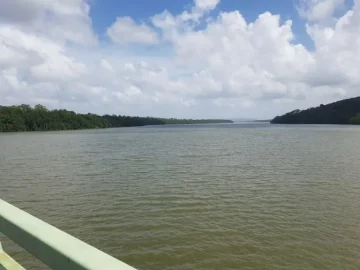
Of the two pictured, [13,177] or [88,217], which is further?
[13,177]

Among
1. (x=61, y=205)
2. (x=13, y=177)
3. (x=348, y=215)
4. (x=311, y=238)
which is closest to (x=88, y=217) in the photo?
(x=61, y=205)

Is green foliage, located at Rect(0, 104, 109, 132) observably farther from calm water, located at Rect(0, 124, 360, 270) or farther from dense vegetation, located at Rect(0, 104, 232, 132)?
calm water, located at Rect(0, 124, 360, 270)

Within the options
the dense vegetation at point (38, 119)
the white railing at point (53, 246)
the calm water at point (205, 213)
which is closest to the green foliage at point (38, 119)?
the dense vegetation at point (38, 119)

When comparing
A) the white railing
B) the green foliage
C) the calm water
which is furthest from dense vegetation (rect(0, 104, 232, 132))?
the white railing

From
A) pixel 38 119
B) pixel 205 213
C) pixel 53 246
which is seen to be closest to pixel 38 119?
pixel 38 119

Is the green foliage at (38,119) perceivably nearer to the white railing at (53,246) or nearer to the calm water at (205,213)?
the calm water at (205,213)

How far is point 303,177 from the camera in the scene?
71.5ft

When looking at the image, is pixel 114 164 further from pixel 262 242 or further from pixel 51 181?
pixel 262 242

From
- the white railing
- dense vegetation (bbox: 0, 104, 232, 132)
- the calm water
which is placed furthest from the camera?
dense vegetation (bbox: 0, 104, 232, 132)

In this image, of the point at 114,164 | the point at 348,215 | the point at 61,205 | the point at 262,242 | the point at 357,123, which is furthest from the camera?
the point at 357,123

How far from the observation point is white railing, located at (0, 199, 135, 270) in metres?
1.65

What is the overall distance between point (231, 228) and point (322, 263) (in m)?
3.56

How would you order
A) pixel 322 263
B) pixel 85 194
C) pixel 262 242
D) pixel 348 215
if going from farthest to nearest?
pixel 85 194
pixel 348 215
pixel 262 242
pixel 322 263

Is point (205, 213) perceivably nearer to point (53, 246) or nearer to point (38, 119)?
point (53, 246)
